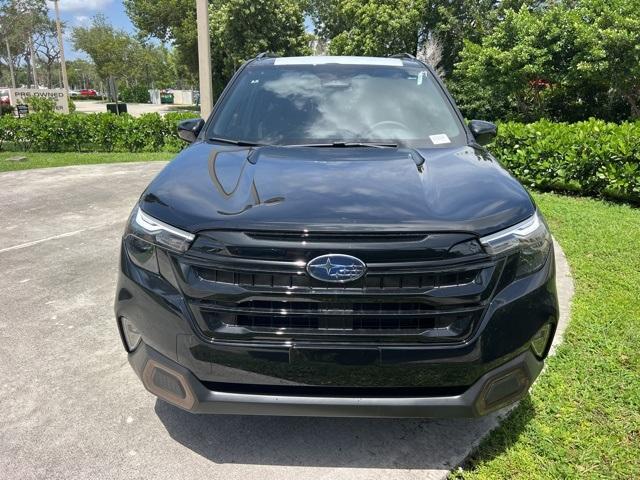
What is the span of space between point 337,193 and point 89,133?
1294cm

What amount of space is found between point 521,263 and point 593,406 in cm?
129

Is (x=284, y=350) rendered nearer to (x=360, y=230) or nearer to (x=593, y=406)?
(x=360, y=230)

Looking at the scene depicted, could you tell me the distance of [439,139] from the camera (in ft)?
10.1

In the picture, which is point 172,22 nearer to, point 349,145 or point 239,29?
point 239,29

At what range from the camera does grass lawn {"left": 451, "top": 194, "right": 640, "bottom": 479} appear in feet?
7.89

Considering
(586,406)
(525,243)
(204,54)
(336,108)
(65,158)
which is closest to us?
(525,243)

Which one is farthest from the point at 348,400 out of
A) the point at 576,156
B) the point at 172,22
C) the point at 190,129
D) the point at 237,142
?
the point at 172,22

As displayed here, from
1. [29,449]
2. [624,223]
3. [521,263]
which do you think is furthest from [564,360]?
[624,223]

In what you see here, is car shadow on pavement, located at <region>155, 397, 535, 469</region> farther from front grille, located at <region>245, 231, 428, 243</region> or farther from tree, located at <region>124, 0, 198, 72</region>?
tree, located at <region>124, 0, 198, 72</region>

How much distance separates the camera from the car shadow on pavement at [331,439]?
245 cm

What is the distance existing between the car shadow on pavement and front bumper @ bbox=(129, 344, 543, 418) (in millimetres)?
503

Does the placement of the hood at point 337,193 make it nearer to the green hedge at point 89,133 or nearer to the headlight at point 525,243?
the headlight at point 525,243

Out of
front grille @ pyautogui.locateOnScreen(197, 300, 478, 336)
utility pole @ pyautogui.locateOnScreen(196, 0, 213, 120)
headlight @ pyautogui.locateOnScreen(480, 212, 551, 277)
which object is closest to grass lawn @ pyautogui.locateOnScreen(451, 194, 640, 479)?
front grille @ pyautogui.locateOnScreen(197, 300, 478, 336)

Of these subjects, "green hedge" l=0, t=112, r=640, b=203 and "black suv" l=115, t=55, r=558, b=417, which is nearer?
"black suv" l=115, t=55, r=558, b=417
